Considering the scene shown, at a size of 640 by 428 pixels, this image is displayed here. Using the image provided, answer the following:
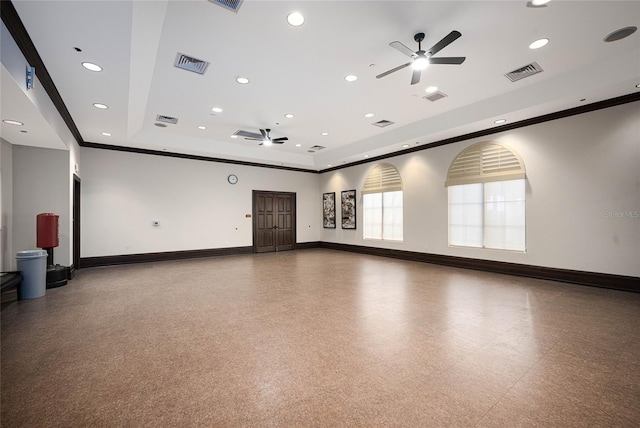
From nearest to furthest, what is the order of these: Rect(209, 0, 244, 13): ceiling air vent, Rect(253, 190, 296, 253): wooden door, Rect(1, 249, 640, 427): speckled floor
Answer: Rect(1, 249, 640, 427): speckled floor < Rect(209, 0, 244, 13): ceiling air vent < Rect(253, 190, 296, 253): wooden door

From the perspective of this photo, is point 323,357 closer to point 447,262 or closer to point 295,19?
point 295,19

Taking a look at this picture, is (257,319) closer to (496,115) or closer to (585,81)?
(496,115)

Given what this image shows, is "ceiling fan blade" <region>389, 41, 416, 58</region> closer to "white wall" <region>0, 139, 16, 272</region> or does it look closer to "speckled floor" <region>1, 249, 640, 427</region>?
"speckled floor" <region>1, 249, 640, 427</region>

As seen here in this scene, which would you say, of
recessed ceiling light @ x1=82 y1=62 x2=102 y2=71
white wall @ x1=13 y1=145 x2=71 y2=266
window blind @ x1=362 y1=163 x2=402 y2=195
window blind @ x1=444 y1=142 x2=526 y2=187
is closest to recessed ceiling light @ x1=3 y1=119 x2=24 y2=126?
white wall @ x1=13 y1=145 x2=71 y2=266

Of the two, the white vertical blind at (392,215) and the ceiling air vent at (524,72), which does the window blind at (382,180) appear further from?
the ceiling air vent at (524,72)

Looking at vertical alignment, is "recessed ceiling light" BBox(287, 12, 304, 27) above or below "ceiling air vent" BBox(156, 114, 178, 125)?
above

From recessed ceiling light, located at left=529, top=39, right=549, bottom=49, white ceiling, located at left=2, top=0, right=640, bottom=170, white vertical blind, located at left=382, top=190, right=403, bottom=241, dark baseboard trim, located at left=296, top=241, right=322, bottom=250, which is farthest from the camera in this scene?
dark baseboard trim, located at left=296, top=241, right=322, bottom=250

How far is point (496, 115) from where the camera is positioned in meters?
5.79

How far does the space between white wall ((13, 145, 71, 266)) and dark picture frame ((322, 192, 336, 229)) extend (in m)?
8.20

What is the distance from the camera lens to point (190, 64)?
425 centimetres

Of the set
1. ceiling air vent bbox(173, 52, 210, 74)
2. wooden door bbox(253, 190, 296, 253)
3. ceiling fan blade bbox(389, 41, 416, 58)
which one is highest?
ceiling air vent bbox(173, 52, 210, 74)

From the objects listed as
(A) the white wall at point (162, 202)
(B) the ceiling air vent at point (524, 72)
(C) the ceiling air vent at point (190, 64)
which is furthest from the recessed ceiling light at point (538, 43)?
(A) the white wall at point (162, 202)

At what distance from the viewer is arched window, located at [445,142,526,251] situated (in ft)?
20.7

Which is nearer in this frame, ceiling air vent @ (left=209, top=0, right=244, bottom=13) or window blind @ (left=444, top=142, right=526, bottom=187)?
ceiling air vent @ (left=209, top=0, right=244, bottom=13)
